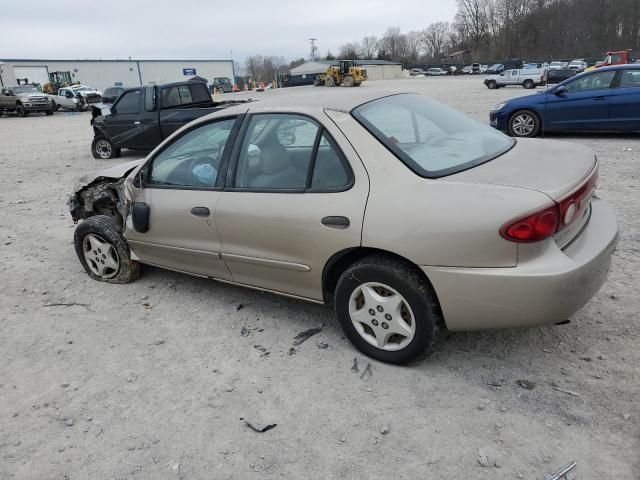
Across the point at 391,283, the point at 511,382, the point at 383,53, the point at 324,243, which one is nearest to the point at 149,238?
the point at 324,243

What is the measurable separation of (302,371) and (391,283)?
837mm

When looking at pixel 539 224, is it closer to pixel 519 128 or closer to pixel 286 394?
pixel 286 394

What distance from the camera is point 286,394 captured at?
2.95 m

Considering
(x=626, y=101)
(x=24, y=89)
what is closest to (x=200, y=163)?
(x=626, y=101)

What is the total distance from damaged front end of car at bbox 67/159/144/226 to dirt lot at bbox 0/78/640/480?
1.00m

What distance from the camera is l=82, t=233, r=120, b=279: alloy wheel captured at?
4.63 meters

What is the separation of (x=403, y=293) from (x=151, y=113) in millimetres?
10297

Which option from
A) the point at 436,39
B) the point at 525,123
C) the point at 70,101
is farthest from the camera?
the point at 436,39

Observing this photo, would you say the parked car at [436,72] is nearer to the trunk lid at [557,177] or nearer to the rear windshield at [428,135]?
the rear windshield at [428,135]

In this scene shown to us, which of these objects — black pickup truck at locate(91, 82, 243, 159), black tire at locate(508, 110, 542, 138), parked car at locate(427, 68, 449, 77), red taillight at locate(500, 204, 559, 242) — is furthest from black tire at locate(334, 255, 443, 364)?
parked car at locate(427, 68, 449, 77)

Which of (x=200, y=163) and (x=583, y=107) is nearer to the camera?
(x=200, y=163)

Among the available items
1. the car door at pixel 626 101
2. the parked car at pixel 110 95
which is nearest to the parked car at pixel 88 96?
the parked car at pixel 110 95

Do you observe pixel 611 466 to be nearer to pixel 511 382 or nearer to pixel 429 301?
pixel 511 382

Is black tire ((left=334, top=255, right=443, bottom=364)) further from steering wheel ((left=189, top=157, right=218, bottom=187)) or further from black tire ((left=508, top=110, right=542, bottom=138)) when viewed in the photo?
black tire ((left=508, top=110, right=542, bottom=138))
